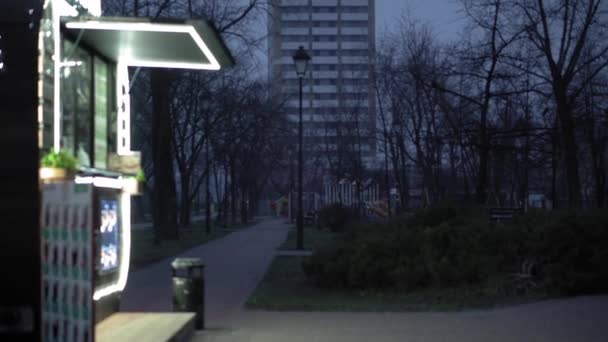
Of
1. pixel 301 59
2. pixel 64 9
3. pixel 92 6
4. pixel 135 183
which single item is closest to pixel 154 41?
pixel 92 6

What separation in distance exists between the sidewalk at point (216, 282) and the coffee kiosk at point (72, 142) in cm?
387

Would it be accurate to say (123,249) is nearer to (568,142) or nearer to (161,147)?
(568,142)

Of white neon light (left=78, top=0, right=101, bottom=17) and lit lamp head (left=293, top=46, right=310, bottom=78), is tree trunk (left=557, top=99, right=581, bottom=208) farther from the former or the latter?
white neon light (left=78, top=0, right=101, bottom=17)

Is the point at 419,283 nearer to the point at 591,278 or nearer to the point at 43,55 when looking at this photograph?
the point at 591,278

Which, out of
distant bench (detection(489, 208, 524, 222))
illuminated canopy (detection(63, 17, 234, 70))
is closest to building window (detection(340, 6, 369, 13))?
distant bench (detection(489, 208, 524, 222))

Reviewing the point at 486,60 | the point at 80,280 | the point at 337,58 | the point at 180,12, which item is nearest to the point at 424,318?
the point at 80,280

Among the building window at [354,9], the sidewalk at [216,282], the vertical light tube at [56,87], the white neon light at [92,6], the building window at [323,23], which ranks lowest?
the sidewalk at [216,282]

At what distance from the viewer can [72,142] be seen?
9.63 meters

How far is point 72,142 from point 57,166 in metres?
1.75

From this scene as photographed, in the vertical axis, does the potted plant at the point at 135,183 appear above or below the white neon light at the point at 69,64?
below

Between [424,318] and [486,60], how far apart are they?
1389 cm

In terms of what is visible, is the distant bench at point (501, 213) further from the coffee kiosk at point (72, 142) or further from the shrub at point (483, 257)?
the coffee kiosk at point (72, 142)

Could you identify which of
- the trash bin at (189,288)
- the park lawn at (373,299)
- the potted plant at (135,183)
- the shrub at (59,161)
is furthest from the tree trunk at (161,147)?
the shrub at (59,161)

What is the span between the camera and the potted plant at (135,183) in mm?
11237
